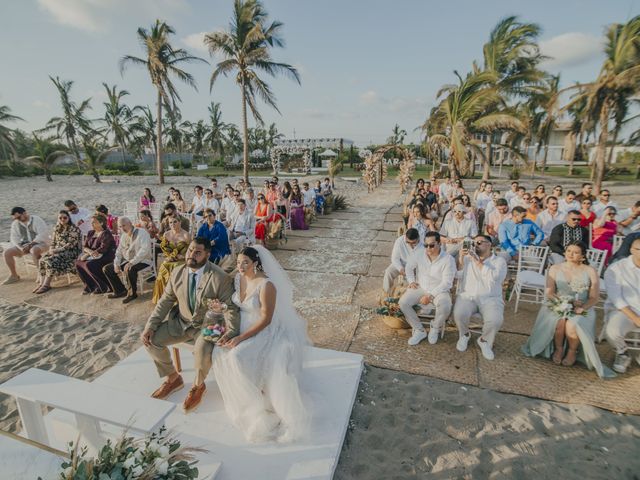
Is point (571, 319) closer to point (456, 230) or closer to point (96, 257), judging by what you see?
point (456, 230)

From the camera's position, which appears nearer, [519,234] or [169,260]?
[169,260]

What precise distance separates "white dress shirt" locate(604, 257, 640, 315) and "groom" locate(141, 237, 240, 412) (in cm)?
425

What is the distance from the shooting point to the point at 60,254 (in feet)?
20.3

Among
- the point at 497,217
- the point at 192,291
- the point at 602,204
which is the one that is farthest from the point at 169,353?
the point at 602,204

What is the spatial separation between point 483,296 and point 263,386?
2876mm

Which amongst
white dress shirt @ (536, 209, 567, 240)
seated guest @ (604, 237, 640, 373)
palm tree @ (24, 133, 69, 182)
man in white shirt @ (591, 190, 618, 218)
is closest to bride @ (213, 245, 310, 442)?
seated guest @ (604, 237, 640, 373)

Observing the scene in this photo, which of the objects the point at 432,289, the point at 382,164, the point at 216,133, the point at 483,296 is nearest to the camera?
the point at 483,296

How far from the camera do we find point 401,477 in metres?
2.59

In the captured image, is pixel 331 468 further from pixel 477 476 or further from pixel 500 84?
pixel 500 84

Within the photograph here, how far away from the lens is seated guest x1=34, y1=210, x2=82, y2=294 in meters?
6.12

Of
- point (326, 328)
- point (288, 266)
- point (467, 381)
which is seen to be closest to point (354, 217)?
point (288, 266)

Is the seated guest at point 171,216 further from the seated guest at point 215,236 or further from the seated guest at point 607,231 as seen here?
the seated guest at point 607,231

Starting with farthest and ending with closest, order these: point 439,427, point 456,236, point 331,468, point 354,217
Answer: point 354,217 → point 456,236 → point 439,427 → point 331,468

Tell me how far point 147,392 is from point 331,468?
201 centimetres
